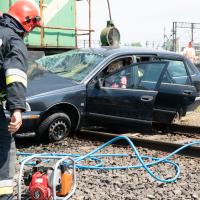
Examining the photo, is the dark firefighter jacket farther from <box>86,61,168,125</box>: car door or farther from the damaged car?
<box>86,61,168,125</box>: car door

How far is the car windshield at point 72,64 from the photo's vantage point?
7250mm

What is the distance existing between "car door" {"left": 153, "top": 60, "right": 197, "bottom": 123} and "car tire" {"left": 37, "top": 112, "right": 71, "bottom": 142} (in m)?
1.79

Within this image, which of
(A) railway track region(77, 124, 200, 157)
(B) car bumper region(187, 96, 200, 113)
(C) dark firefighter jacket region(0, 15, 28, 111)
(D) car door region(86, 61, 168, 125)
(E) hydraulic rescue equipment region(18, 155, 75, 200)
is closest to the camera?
(C) dark firefighter jacket region(0, 15, 28, 111)

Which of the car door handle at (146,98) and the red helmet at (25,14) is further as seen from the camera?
the car door handle at (146,98)

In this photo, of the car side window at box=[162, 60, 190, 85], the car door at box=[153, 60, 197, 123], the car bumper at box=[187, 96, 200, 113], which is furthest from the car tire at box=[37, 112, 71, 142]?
the car bumper at box=[187, 96, 200, 113]

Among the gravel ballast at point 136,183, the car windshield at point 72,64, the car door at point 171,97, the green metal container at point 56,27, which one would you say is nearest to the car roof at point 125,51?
the car windshield at point 72,64

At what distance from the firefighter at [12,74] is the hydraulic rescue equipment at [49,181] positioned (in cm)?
24

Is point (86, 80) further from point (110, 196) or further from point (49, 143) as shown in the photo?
point (110, 196)

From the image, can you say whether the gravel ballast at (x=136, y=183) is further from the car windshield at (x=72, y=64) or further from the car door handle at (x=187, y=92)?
the car door handle at (x=187, y=92)

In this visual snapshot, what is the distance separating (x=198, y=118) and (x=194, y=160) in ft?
13.3

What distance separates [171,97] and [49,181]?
4.17 meters

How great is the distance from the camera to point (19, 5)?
12.0 feet

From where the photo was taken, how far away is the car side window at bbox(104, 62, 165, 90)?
23.4ft

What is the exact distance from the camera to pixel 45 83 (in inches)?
269
